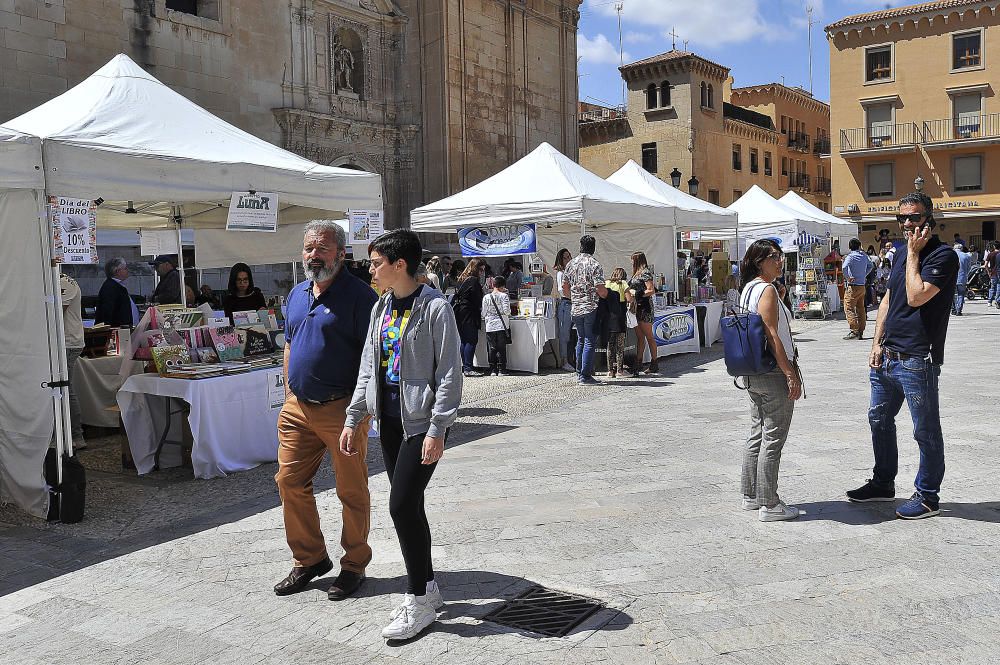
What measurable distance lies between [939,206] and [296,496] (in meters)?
41.1

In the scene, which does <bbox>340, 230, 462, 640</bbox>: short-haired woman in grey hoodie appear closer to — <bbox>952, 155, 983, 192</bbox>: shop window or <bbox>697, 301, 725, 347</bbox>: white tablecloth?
<bbox>697, 301, 725, 347</bbox>: white tablecloth

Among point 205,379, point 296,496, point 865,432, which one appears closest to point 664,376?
point 865,432

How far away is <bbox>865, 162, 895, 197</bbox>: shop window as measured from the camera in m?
40.4

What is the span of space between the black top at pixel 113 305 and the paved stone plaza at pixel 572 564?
8.15ft

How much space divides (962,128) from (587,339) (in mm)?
35242

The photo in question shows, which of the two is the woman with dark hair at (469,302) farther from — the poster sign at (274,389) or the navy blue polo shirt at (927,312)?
the navy blue polo shirt at (927,312)

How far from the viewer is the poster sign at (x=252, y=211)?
696cm

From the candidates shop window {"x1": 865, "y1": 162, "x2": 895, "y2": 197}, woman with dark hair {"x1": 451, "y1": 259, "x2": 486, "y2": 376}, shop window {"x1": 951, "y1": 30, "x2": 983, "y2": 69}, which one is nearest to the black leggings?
woman with dark hair {"x1": 451, "y1": 259, "x2": 486, "y2": 376}

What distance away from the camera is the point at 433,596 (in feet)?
12.2

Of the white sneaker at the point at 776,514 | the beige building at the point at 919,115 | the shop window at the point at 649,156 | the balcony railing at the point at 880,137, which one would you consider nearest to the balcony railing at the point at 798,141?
the beige building at the point at 919,115

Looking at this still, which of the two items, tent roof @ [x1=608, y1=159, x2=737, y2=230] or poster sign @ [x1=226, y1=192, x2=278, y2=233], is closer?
poster sign @ [x1=226, y1=192, x2=278, y2=233]

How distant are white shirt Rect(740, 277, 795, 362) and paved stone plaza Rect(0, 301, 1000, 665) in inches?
39.2

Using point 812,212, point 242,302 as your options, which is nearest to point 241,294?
point 242,302

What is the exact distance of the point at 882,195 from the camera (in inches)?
1596
